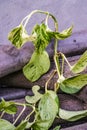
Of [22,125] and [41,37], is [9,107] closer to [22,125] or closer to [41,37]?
[22,125]

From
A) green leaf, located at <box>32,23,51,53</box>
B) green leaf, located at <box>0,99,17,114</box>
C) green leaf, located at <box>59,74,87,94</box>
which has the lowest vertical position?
green leaf, located at <box>0,99,17,114</box>

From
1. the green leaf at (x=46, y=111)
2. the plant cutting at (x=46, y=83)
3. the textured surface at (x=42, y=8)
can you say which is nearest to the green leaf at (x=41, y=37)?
the plant cutting at (x=46, y=83)

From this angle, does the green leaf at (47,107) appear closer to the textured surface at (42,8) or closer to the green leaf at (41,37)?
the green leaf at (41,37)

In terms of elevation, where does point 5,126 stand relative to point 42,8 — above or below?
below

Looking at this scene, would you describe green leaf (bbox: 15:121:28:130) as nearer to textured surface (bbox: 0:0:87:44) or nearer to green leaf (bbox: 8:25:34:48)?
green leaf (bbox: 8:25:34:48)

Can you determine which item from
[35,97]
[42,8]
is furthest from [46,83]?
[42,8]

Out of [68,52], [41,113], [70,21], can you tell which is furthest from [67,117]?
[70,21]

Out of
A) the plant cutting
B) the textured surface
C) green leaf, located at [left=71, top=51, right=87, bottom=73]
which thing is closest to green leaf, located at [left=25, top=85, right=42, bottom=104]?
the plant cutting

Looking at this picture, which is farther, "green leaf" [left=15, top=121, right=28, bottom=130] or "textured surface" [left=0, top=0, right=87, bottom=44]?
"textured surface" [left=0, top=0, right=87, bottom=44]
